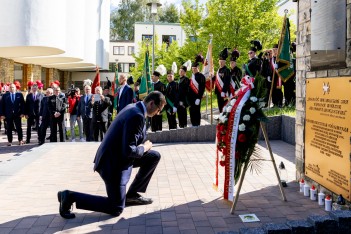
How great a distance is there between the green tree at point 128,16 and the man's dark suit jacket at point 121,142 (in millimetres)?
57698

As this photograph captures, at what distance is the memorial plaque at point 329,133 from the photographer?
4.76m

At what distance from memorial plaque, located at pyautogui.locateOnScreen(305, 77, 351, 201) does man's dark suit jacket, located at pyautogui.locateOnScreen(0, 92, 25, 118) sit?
10787mm

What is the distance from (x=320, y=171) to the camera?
5555 millimetres

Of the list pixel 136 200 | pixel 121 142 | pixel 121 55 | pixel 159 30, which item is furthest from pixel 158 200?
pixel 121 55

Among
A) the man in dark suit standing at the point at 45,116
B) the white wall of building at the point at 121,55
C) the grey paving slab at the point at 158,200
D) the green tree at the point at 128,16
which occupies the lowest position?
A: the grey paving slab at the point at 158,200

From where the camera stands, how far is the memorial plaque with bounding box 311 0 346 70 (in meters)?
4.91

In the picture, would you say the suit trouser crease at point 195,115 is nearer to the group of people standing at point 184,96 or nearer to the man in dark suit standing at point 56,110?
the group of people standing at point 184,96

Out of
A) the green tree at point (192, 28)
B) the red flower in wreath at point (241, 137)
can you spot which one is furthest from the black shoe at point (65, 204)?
the green tree at point (192, 28)

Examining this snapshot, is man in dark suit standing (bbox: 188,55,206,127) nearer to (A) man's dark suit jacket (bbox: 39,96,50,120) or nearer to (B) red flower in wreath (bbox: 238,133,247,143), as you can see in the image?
(A) man's dark suit jacket (bbox: 39,96,50,120)

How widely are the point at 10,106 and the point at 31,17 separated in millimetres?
7792

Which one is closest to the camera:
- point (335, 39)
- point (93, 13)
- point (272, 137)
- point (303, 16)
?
point (335, 39)

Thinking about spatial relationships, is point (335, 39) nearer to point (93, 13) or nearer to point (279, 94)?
point (279, 94)

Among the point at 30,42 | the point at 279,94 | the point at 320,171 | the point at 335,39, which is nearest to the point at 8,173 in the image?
the point at 320,171

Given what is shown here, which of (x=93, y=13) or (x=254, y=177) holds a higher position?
(x=93, y=13)
